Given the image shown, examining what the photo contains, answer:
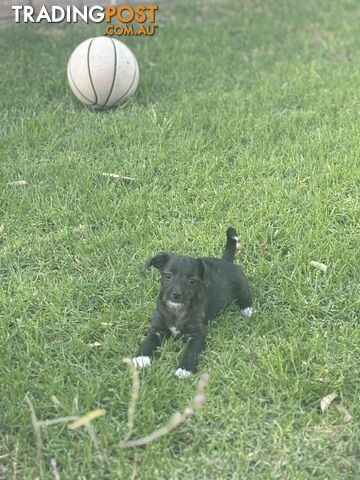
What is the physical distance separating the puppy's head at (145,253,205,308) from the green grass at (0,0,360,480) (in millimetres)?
338

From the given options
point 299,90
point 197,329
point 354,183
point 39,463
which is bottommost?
point 39,463

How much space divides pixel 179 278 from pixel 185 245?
0.94 metres

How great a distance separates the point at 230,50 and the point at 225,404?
5.26 m

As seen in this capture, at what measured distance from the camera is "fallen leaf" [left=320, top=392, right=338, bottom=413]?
2957 millimetres

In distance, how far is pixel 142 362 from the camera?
314cm

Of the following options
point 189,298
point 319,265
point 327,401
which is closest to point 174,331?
point 189,298

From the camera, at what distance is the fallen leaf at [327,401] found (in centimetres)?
296

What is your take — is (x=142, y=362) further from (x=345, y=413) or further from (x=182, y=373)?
(x=345, y=413)

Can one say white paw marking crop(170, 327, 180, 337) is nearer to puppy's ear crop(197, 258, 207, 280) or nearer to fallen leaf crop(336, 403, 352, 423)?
puppy's ear crop(197, 258, 207, 280)

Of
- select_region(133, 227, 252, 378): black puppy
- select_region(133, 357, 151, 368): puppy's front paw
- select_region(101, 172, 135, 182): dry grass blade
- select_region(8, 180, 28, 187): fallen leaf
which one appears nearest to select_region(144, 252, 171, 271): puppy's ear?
select_region(133, 227, 252, 378): black puppy

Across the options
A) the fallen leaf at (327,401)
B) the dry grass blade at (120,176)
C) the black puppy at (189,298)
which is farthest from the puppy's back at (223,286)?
the dry grass blade at (120,176)

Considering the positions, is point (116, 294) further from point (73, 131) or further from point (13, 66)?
point (13, 66)

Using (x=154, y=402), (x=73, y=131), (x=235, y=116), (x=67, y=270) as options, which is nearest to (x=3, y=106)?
(x=73, y=131)

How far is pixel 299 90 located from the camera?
6242 mm
